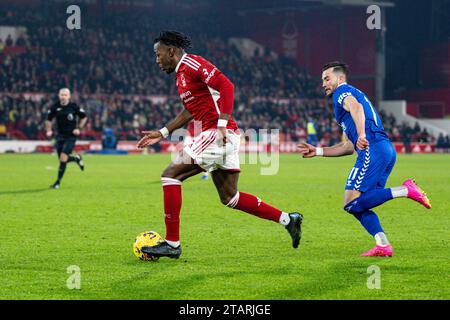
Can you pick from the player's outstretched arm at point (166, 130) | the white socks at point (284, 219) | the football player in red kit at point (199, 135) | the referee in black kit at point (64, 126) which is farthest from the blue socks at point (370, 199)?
the referee in black kit at point (64, 126)

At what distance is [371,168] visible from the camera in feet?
28.8

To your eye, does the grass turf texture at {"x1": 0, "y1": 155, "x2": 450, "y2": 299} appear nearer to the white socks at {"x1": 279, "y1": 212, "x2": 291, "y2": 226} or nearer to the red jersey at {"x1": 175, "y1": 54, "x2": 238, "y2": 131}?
the white socks at {"x1": 279, "y1": 212, "x2": 291, "y2": 226}

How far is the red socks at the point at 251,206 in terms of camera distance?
29.6 ft

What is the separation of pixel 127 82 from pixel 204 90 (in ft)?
137

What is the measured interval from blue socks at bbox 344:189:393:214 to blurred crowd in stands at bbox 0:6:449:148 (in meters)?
34.7

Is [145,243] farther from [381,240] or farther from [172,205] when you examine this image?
[381,240]

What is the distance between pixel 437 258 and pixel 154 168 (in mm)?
20132

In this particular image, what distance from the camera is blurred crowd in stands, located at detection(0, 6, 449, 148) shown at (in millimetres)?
45406

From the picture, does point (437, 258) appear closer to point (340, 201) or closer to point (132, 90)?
point (340, 201)

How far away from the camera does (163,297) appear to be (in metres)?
6.59

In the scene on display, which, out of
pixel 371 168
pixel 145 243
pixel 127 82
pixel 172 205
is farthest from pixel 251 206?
pixel 127 82

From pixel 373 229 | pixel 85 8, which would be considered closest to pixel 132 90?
pixel 85 8

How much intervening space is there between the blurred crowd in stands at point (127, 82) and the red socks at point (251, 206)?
1339 inches

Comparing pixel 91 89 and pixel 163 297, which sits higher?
pixel 91 89
